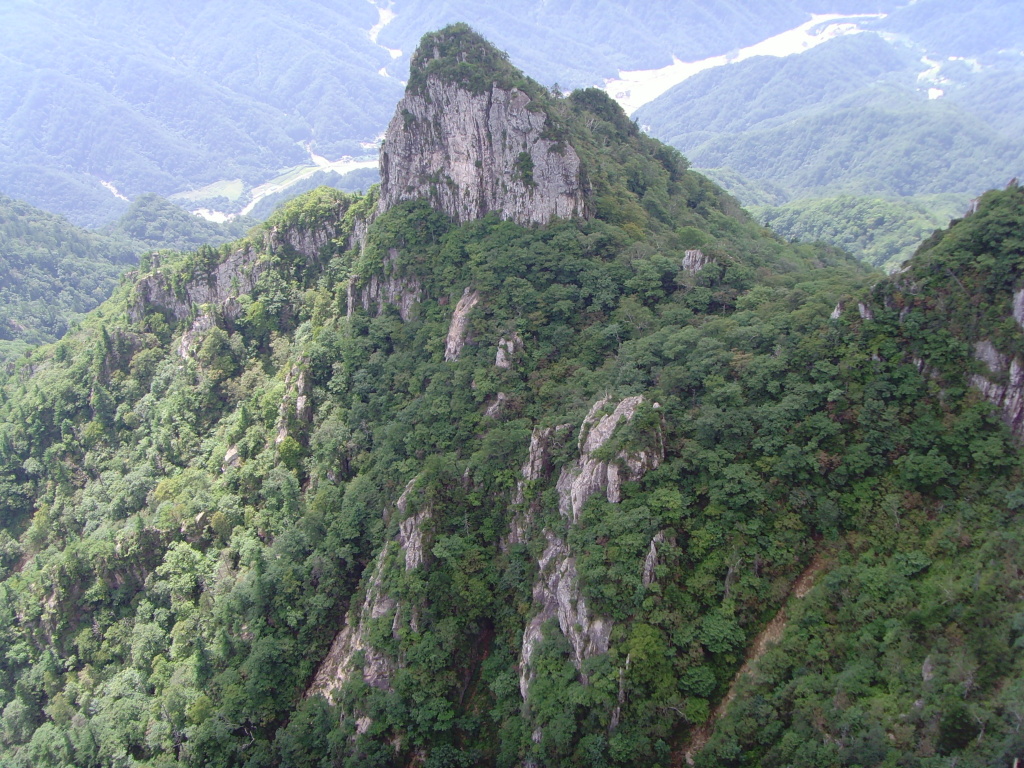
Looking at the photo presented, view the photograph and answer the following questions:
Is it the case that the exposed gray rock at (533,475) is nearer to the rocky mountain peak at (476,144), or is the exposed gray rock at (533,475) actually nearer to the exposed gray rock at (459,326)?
the exposed gray rock at (459,326)

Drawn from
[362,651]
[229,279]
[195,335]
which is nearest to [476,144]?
[229,279]

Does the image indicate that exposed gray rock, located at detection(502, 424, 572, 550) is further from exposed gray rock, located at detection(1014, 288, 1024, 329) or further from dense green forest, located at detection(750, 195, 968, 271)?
dense green forest, located at detection(750, 195, 968, 271)

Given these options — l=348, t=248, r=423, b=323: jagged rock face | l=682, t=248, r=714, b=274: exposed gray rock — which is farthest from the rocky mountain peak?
l=682, t=248, r=714, b=274: exposed gray rock

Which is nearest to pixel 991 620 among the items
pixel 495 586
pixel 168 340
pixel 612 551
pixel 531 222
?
pixel 612 551

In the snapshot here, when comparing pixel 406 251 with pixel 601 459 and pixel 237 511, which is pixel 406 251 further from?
pixel 601 459

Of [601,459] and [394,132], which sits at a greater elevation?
[394,132]
